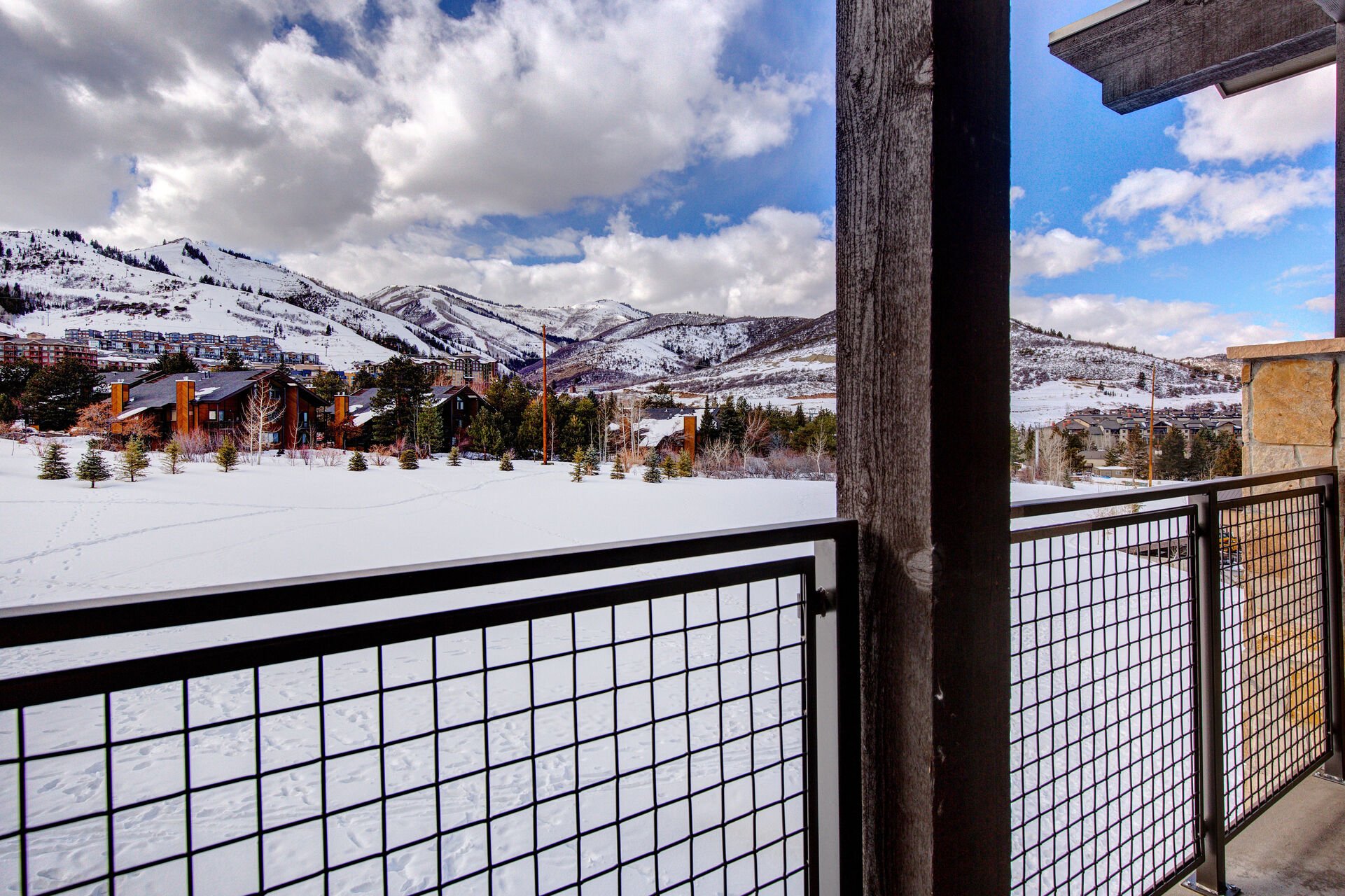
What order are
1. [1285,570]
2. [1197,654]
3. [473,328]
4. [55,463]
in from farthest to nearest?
[473,328], [55,463], [1285,570], [1197,654]

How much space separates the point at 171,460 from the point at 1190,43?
1875 centimetres

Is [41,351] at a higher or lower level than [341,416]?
higher

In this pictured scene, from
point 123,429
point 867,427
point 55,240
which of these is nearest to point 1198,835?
point 867,427

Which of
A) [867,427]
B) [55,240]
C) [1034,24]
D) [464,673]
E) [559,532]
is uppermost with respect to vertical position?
[55,240]

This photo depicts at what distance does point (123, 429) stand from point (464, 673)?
1806 cm

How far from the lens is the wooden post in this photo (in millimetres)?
609

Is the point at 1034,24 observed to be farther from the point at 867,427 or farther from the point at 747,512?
the point at 747,512

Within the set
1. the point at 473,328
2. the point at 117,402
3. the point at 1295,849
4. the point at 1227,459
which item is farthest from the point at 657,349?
the point at 1295,849

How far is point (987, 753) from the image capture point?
663 mm

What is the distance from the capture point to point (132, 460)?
13.6 metres

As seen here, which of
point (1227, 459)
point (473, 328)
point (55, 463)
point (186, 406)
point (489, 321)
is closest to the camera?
point (1227, 459)

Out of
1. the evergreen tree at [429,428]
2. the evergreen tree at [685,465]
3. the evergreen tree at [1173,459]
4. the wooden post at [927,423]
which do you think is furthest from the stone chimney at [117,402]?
the evergreen tree at [1173,459]

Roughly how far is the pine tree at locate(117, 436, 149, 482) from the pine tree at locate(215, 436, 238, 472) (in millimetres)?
1513

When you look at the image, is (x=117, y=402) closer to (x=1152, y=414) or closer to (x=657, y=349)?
(x=657, y=349)
